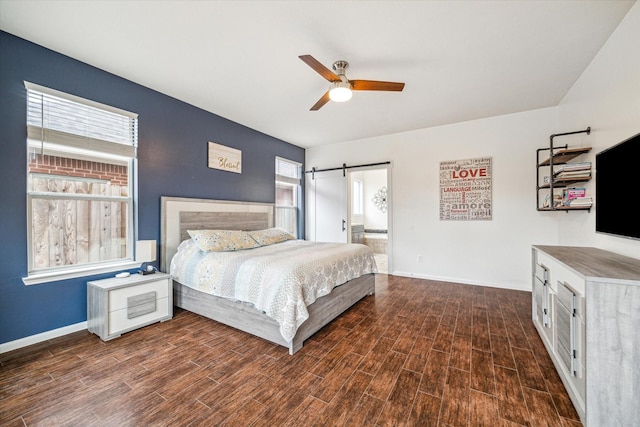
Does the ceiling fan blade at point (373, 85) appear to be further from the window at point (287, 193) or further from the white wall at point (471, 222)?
the window at point (287, 193)

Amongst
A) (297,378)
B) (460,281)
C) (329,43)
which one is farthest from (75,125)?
(460,281)

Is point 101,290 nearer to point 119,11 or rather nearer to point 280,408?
point 280,408

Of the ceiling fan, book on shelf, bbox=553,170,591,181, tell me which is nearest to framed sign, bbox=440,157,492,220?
book on shelf, bbox=553,170,591,181

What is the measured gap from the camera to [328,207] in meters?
5.91

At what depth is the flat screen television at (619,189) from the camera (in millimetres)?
1784

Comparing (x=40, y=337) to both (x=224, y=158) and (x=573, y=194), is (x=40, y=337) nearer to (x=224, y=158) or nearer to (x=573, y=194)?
(x=224, y=158)

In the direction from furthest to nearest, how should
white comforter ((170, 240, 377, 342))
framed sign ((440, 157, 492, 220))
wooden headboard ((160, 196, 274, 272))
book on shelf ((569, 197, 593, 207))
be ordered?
1. framed sign ((440, 157, 492, 220))
2. wooden headboard ((160, 196, 274, 272))
3. book on shelf ((569, 197, 593, 207))
4. white comforter ((170, 240, 377, 342))

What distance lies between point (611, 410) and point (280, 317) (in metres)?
2.08

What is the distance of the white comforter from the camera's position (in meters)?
2.23

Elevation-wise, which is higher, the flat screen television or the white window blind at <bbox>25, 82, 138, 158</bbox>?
the white window blind at <bbox>25, 82, 138, 158</bbox>

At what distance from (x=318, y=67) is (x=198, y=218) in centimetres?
271

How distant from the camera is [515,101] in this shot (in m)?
3.67

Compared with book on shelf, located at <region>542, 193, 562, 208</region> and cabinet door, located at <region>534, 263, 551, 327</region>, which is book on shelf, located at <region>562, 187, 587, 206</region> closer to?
book on shelf, located at <region>542, 193, 562, 208</region>

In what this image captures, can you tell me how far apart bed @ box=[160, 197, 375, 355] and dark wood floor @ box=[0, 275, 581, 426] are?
0.12 metres
